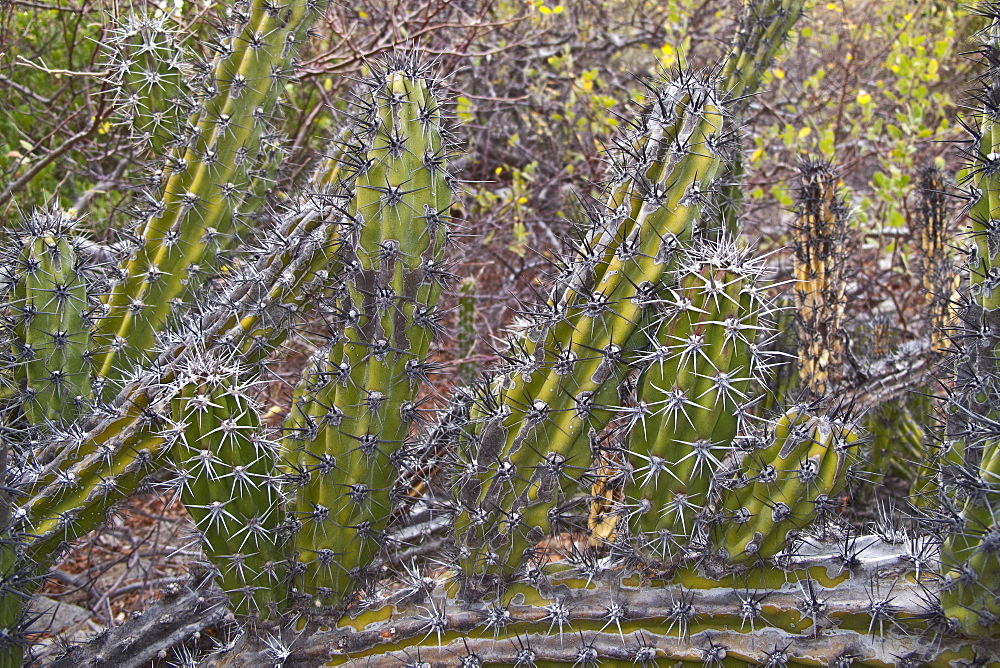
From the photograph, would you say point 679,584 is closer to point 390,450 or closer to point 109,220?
point 390,450

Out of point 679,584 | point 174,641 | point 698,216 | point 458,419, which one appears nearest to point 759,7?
point 698,216

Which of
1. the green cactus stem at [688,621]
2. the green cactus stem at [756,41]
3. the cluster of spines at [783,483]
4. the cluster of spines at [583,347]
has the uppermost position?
the green cactus stem at [756,41]

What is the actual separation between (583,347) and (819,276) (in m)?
1.86

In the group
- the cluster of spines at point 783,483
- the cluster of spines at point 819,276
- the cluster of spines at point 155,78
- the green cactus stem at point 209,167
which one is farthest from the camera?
the cluster of spines at point 819,276

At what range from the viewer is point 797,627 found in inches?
68.3

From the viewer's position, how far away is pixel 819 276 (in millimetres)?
3219

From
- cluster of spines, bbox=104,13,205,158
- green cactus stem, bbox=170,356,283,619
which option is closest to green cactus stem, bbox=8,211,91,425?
green cactus stem, bbox=170,356,283,619

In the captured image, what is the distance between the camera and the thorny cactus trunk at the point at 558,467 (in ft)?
5.69

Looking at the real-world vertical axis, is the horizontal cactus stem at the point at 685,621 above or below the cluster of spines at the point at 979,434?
below

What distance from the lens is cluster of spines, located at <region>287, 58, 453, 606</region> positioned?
187 cm

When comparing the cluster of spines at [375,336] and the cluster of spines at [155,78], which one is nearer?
the cluster of spines at [375,336]

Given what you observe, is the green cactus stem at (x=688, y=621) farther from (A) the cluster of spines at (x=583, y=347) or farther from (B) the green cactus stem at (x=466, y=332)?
(B) the green cactus stem at (x=466, y=332)

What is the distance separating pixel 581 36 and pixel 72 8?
342 centimetres

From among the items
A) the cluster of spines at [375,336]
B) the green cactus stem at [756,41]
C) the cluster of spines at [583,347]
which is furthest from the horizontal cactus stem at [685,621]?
the green cactus stem at [756,41]
